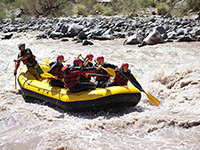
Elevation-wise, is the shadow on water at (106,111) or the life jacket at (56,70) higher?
the life jacket at (56,70)

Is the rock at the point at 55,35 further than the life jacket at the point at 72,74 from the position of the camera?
Yes

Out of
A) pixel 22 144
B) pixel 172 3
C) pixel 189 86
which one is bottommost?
pixel 22 144

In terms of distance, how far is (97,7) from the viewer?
15797 millimetres

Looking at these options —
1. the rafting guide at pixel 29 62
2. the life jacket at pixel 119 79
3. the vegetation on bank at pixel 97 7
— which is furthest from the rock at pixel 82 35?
the life jacket at pixel 119 79

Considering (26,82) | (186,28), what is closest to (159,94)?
(26,82)

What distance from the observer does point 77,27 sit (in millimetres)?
10266

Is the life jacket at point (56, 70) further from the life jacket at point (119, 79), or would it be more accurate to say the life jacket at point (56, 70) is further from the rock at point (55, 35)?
the rock at point (55, 35)

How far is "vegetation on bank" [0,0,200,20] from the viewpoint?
1367 centimetres

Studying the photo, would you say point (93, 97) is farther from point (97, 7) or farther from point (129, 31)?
point (97, 7)

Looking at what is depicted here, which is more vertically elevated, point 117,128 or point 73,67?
point 73,67

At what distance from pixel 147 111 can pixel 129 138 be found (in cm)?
99

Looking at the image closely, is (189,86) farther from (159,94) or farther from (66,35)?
(66,35)

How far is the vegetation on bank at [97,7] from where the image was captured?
13.7 m

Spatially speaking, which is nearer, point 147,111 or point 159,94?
point 147,111
